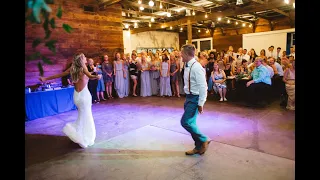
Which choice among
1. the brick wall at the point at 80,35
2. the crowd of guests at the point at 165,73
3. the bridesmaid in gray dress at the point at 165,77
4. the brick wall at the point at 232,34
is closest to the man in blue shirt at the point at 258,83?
the crowd of guests at the point at 165,73

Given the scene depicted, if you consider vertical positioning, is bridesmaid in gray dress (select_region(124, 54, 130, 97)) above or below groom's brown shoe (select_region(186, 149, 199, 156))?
above

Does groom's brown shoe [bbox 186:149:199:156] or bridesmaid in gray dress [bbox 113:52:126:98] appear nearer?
groom's brown shoe [bbox 186:149:199:156]

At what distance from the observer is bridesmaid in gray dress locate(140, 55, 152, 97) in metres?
9.17

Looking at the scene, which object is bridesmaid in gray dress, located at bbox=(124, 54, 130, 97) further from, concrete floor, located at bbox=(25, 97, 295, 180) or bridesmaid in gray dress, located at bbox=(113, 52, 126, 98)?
concrete floor, located at bbox=(25, 97, 295, 180)

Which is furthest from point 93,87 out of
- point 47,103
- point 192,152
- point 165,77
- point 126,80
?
point 192,152

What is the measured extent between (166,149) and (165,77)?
5.32 m

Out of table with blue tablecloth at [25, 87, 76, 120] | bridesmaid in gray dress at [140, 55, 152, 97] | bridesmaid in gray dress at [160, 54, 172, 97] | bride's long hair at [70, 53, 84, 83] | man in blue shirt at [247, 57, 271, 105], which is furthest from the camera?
bridesmaid in gray dress at [140, 55, 152, 97]

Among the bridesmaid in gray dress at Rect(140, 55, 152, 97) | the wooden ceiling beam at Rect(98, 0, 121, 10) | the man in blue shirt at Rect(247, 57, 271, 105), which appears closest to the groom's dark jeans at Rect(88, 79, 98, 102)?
the bridesmaid in gray dress at Rect(140, 55, 152, 97)

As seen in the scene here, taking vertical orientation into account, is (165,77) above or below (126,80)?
above

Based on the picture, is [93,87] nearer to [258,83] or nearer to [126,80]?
[126,80]

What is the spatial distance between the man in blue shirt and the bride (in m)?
4.70

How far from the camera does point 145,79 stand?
927 cm
